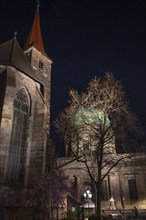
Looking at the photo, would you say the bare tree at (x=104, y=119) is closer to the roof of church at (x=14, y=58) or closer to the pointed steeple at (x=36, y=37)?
the roof of church at (x=14, y=58)

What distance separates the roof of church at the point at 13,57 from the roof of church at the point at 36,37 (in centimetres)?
890

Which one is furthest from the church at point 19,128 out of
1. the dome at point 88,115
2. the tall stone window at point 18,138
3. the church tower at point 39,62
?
the church tower at point 39,62

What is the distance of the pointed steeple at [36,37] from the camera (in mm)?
34350

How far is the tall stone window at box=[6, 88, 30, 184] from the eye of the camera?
17.3m

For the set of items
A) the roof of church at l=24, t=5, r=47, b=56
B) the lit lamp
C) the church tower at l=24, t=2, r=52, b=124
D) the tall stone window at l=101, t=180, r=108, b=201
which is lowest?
the lit lamp

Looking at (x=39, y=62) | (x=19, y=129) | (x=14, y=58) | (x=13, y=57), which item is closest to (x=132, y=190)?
(x=19, y=129)

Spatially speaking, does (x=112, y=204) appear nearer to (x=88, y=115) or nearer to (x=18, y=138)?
(x=88, y=115)

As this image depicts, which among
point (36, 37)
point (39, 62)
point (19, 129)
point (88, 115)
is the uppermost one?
point (36, 37)

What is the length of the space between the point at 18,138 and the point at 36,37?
22.8m

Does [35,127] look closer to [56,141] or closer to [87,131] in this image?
[56,141]

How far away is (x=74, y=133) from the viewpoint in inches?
738

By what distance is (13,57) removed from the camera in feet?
71.1

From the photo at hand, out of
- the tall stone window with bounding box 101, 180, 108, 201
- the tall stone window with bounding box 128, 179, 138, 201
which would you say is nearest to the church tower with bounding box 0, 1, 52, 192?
the tall stone window with bounding box 101, 180, 108, 201

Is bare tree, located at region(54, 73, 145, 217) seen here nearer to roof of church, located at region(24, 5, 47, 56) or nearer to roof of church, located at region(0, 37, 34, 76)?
roof of church, located at region(0, 37, 34, 76)
